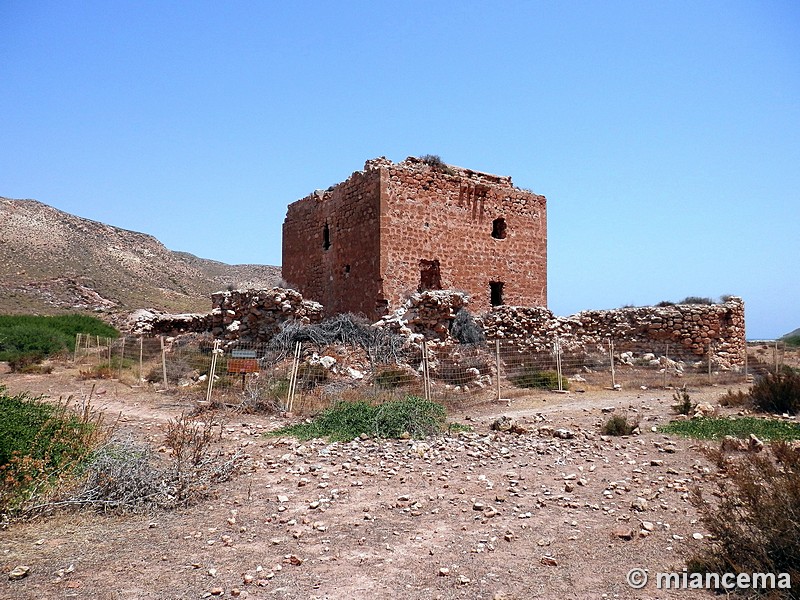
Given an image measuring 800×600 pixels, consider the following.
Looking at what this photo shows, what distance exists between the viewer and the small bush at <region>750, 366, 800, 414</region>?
10203mm

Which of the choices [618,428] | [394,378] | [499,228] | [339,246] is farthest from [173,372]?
[618,428]

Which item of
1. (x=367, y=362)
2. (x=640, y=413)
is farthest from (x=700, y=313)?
(x=367, y=362)

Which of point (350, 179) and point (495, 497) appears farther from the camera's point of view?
point (350, 179)

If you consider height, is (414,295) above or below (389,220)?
below

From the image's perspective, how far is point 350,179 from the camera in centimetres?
1727

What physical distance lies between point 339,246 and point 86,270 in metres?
35.5

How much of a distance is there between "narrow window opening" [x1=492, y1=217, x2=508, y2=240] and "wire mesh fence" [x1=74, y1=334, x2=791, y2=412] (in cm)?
A: 405

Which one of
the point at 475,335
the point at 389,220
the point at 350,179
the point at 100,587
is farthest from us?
the point at 350,179

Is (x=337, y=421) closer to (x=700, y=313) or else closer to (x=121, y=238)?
(x=700, y=313)

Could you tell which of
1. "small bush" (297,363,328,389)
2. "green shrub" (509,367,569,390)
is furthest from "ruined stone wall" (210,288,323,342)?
"green shrub" (509,367,569,390)

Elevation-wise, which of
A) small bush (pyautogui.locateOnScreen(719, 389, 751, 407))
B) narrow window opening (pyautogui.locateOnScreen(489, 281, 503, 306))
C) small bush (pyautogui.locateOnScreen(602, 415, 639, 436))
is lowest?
small bush (pyautogui.locateOnScreen(602, 415, 639, 436))

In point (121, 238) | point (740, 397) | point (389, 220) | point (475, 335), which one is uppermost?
point (121, 238)

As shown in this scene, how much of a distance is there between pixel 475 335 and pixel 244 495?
9784 millimetres

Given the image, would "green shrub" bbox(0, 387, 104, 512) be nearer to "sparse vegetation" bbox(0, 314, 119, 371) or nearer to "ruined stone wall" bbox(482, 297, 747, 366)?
"sparse vegetation" bbox(0, 314, 119, 371)
